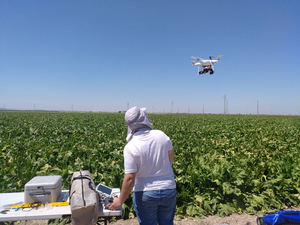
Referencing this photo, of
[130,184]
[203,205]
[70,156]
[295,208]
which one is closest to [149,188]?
[130,184]

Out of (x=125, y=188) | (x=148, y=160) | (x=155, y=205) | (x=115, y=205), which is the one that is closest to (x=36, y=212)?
(x=115, y=205)

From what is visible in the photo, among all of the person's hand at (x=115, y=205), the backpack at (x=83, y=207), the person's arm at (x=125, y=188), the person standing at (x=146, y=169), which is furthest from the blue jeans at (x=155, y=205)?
the backpack at (x=83, y=207)

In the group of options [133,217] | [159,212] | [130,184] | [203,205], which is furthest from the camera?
[203,205]

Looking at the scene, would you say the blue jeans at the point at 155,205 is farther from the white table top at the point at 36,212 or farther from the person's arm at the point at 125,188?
the white table top at the point at 36,212

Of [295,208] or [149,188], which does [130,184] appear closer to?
[149,188]

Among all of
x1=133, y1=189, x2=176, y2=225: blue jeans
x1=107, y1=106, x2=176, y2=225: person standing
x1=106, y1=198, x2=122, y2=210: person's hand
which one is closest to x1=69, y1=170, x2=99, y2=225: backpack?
x1=106, y1=198, x2=122, y2=210: person's hand

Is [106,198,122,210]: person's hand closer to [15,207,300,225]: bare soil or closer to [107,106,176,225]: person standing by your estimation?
[107,106,176,225]: person standing
